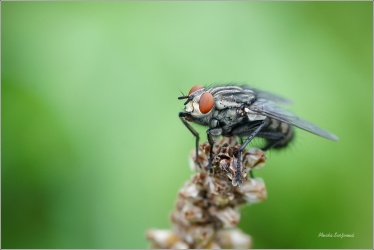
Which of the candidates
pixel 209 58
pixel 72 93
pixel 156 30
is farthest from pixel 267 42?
pixel 72 93

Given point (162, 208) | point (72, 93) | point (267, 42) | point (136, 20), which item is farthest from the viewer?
point (136, 20)

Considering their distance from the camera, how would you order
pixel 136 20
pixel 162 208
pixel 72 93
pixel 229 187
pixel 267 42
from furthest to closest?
pixel 136 20, pixel 267 42, pixel 72 93, pixel 162 208, pixel 229 187

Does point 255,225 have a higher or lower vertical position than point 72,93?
lower

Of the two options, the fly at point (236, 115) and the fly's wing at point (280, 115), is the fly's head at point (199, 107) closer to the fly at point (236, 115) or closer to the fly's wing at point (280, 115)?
the fly at point (236, 115)

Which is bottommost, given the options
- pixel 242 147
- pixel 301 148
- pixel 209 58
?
pixel 242 147

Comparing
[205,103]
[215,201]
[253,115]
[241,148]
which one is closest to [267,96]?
[253,115]

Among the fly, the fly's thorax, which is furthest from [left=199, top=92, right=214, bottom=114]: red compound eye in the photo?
the fly's thorax

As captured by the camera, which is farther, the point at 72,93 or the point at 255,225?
the point at 72,93

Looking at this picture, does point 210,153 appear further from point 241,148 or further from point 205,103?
point 205,103

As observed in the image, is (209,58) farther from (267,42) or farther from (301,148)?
(301,148)
